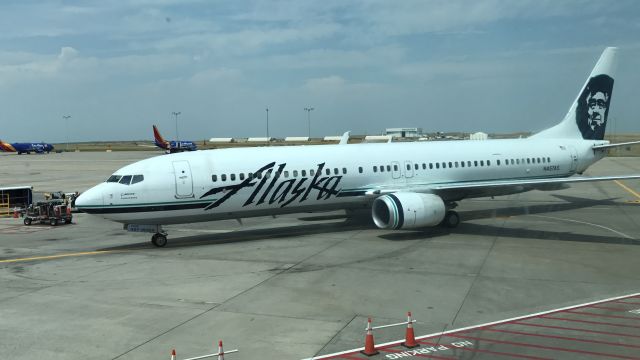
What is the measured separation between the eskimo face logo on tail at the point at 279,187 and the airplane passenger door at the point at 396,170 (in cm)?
302

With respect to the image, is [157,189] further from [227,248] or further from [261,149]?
[261,149]

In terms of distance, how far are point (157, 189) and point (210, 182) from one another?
84.8 inches

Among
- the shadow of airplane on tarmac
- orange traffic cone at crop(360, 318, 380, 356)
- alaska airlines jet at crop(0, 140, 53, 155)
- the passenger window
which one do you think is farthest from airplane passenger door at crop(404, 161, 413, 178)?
alaska airlines jet at crop(0, 140, 53, 155)

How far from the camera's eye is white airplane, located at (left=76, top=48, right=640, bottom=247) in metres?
21.5

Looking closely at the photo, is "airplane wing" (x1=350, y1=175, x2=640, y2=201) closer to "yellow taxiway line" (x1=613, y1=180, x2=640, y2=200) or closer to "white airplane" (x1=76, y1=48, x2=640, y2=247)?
"white airplane" (x1=76, y1=48, x2=640, y2=247)

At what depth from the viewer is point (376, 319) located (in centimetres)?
1294

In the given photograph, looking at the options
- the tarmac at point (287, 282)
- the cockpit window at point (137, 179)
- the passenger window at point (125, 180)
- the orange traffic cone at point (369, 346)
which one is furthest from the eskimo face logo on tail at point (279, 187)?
the orange traffic cone at point (369, 346)

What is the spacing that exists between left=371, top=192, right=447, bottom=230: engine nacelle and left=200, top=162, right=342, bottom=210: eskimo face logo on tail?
240 centimetres

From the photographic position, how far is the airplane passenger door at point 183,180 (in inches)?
857

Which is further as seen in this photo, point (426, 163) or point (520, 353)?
point (426, 163)

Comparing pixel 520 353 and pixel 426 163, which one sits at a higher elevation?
pixel 426 163

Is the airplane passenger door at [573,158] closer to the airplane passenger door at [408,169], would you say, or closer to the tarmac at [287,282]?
the tarmac at [287,282]

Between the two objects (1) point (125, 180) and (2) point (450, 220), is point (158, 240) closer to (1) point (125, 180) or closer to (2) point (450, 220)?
(1) point (125, 180)

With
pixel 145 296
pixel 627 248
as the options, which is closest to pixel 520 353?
pixel 145 296
